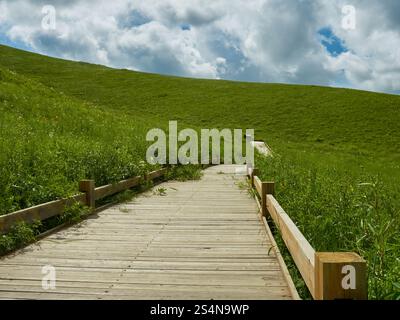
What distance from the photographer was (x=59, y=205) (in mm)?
7270

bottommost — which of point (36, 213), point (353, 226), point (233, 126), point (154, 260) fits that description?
point (154, 260)

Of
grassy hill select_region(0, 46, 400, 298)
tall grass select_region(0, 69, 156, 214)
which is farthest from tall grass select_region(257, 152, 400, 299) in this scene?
tall grass select_region(0, 69, 156, 214)

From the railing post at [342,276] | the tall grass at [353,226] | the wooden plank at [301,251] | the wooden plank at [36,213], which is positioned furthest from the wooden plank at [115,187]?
the railing post at [342,276]

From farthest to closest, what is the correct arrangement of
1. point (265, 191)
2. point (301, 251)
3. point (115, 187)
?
point (115, 187)
point (265, 191)
point (301, 251)

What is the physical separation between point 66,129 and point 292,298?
13709 mm

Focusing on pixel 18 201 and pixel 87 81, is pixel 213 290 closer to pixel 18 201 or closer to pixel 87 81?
pixel 18 201

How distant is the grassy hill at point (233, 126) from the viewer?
20.4 feet

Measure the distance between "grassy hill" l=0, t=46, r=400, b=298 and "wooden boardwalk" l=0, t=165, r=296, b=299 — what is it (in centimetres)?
68

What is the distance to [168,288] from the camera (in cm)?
450

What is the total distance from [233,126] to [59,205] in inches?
1317

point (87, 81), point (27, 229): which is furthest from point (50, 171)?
point (87, 81)

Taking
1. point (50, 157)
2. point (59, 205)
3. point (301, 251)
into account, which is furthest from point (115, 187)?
point (301, 251)

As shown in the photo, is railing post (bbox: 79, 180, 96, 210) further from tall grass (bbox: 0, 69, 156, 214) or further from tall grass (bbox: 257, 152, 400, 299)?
tall grass (bbox: 257, 152, 400, 299)

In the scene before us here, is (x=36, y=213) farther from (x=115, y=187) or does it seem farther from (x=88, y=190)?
(x=115, y=187)
